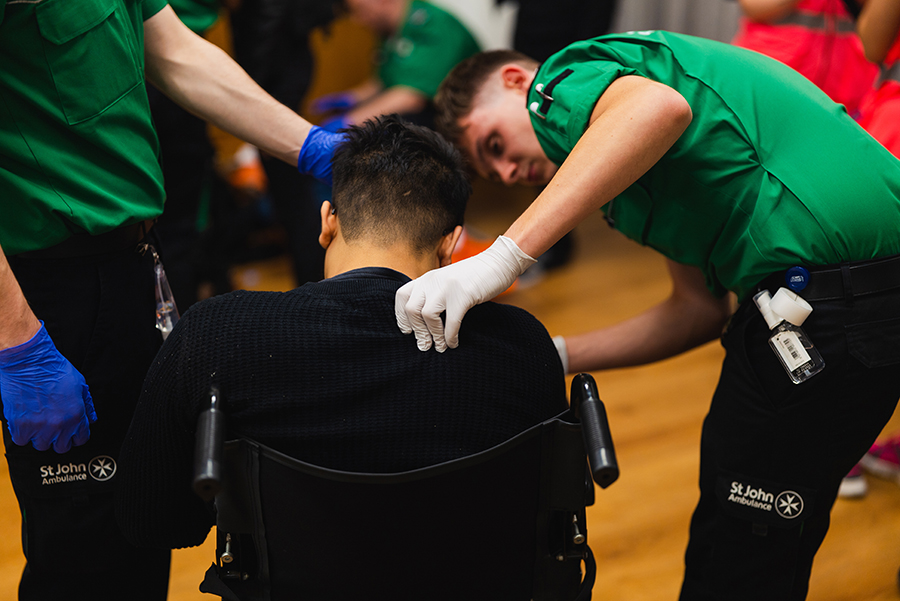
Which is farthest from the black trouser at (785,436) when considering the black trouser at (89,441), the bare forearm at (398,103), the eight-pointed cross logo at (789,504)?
the bare forearm at (398,103)

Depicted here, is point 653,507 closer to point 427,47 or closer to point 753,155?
point 753,155

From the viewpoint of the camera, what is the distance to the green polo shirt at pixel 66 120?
3.15 ft

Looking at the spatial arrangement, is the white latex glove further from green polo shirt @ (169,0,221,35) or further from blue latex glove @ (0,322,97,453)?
green polo shirt @ (169,0,221,35)

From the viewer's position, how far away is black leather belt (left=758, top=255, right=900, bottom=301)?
1.08 metres

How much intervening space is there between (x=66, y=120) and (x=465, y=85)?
0.64 meters

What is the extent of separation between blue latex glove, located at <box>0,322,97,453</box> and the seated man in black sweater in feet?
0.46

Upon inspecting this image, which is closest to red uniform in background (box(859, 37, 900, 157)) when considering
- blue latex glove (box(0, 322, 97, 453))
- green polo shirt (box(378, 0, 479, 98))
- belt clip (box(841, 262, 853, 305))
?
belt clip (box(841, 262, 853, 305))

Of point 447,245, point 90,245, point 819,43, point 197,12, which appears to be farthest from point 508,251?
point 819,43

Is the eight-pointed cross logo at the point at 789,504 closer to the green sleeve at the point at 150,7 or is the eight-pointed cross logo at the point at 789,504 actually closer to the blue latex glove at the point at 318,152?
the blue latex glove at the point at 318,152

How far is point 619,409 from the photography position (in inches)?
91.0

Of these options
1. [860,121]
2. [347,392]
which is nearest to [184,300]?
[347,392]

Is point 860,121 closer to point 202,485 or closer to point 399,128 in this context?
point 399,128

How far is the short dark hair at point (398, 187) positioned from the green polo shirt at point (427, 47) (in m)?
2.18

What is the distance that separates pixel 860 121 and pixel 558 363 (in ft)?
3.50
